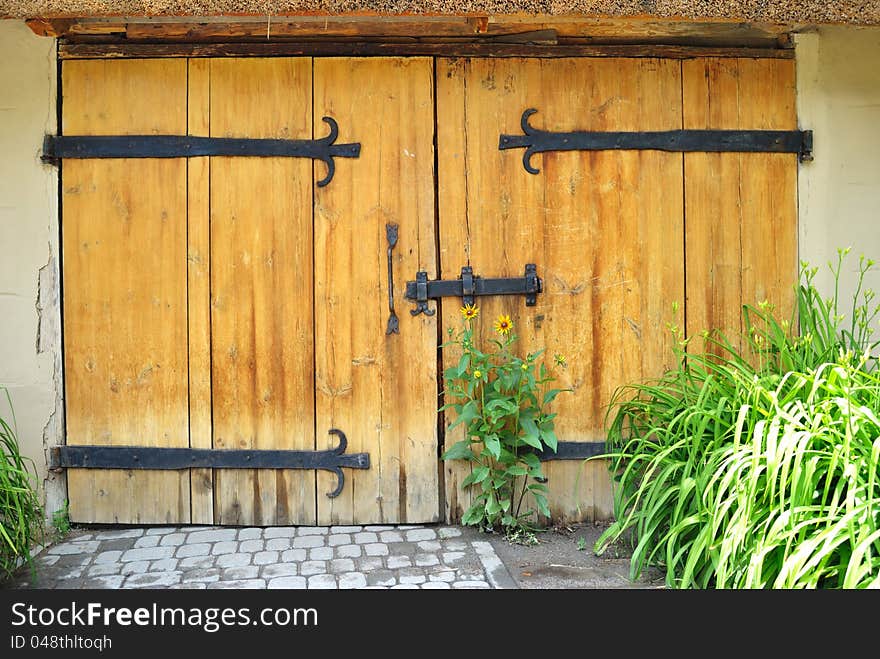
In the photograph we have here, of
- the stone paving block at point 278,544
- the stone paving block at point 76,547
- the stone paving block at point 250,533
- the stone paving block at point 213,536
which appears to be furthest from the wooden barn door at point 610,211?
the stone paving block at point 76,547

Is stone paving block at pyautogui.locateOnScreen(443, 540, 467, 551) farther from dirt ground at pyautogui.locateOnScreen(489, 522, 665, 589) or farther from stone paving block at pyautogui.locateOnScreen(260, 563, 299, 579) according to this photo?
stone paving block at pyautogui.locateOnScreen(260, 563, 299, 579)

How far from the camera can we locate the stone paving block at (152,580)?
274 centimetres

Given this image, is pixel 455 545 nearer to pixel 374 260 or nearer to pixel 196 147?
pixel 374 260

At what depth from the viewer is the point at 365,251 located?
3.33m

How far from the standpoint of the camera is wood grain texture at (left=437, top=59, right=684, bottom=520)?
334 cm

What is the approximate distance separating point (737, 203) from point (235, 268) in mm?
2045

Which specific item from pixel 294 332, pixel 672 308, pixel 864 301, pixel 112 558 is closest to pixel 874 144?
pixel 864 301

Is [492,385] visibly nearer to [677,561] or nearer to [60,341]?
[677,561]

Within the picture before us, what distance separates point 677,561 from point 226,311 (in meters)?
1.93

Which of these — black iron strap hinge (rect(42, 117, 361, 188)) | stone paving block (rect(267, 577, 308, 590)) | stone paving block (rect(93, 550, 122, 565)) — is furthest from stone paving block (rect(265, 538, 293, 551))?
black iron strap hinge (rect(42, 117, 361, 188))

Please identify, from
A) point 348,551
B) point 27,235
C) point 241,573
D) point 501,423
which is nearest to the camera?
point 241,573

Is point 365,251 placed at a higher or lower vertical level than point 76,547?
higher

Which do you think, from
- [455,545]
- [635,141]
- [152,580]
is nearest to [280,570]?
[152,580]

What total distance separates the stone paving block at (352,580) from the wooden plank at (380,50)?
6.56 feet
